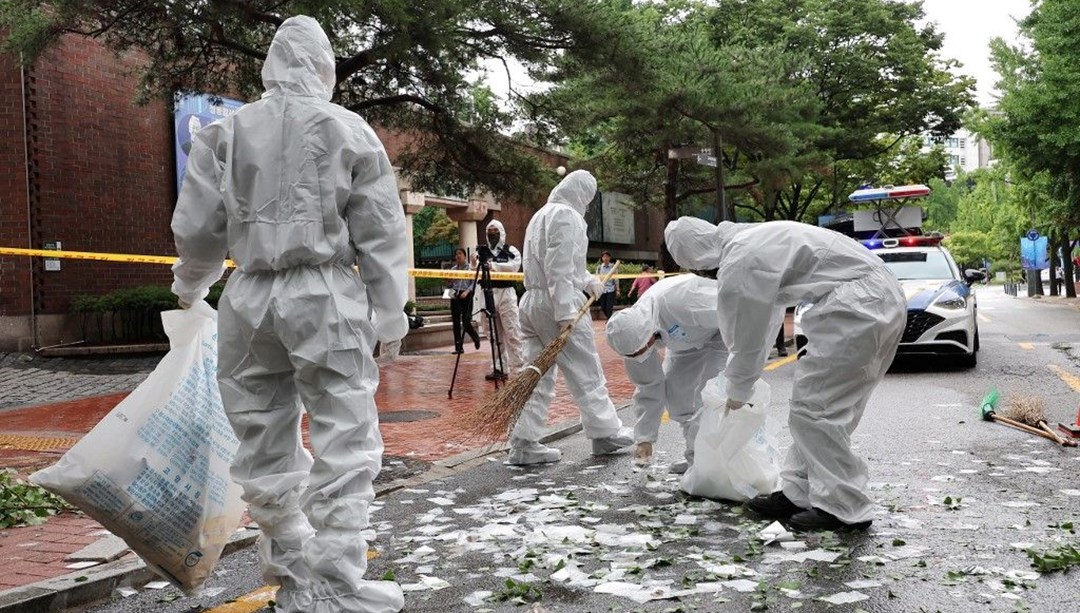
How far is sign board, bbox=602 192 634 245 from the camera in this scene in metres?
38.7

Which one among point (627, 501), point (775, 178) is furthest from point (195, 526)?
point (775, 178)

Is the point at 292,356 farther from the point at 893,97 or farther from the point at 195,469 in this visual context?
the point at 893,97

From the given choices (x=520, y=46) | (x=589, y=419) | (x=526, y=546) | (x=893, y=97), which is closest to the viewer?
(x=526, y=546)

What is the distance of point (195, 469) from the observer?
3826 millimetres

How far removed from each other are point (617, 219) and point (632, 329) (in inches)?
Result: 1343

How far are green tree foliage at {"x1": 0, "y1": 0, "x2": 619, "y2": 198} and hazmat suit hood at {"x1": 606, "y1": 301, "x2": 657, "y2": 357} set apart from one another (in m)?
5.38

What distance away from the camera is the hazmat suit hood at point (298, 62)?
3.87 metres

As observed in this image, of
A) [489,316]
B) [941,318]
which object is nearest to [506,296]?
[489,316]

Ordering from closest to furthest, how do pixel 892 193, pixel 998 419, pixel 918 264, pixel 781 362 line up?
pixel 998 419, pixel 918 264, pixel 781 362, pixel 892 193

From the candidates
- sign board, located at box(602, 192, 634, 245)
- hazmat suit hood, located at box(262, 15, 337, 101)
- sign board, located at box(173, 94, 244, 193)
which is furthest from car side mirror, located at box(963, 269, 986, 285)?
sign board, located at box(602, 192, 634, 245)

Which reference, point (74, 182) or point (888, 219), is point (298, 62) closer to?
point (74, 182)

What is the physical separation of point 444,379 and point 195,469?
908 cm

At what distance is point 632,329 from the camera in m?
5.99

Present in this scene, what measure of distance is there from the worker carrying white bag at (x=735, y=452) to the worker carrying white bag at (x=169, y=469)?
2.54m
